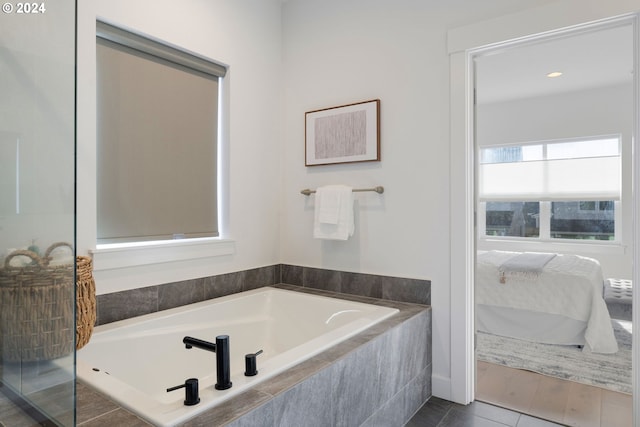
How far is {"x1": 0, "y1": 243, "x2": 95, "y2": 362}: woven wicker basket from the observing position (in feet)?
3.03

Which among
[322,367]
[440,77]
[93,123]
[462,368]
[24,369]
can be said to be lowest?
[462,368]

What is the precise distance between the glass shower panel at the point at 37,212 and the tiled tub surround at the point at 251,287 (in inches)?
37.0

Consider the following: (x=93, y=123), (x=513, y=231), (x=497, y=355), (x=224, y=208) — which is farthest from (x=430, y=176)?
(x=513, y=231)

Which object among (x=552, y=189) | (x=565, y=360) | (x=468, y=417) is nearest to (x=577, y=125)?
(x=552, y=189)

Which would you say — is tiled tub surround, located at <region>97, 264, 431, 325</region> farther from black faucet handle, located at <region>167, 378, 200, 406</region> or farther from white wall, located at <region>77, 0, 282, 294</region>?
black faucet handle, located at <region>167, 378, 200, 406</region>

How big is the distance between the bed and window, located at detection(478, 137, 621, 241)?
176 cm

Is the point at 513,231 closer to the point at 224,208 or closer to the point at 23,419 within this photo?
the point at 224,208

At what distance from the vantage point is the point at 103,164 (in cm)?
194

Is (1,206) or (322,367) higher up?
(1,206)

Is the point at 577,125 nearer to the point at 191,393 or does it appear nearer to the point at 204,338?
the point at 204,338

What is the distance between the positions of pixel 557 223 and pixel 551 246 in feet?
1.06

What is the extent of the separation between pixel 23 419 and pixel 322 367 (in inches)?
34.7

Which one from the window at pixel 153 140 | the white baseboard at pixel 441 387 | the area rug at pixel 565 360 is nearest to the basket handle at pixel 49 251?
the window at pixel 153 140

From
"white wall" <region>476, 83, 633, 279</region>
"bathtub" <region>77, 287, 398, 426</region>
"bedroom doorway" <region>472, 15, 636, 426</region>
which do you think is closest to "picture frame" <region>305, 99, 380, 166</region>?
"bedroom doorway" <region>472, 15, 636, 426</region>
